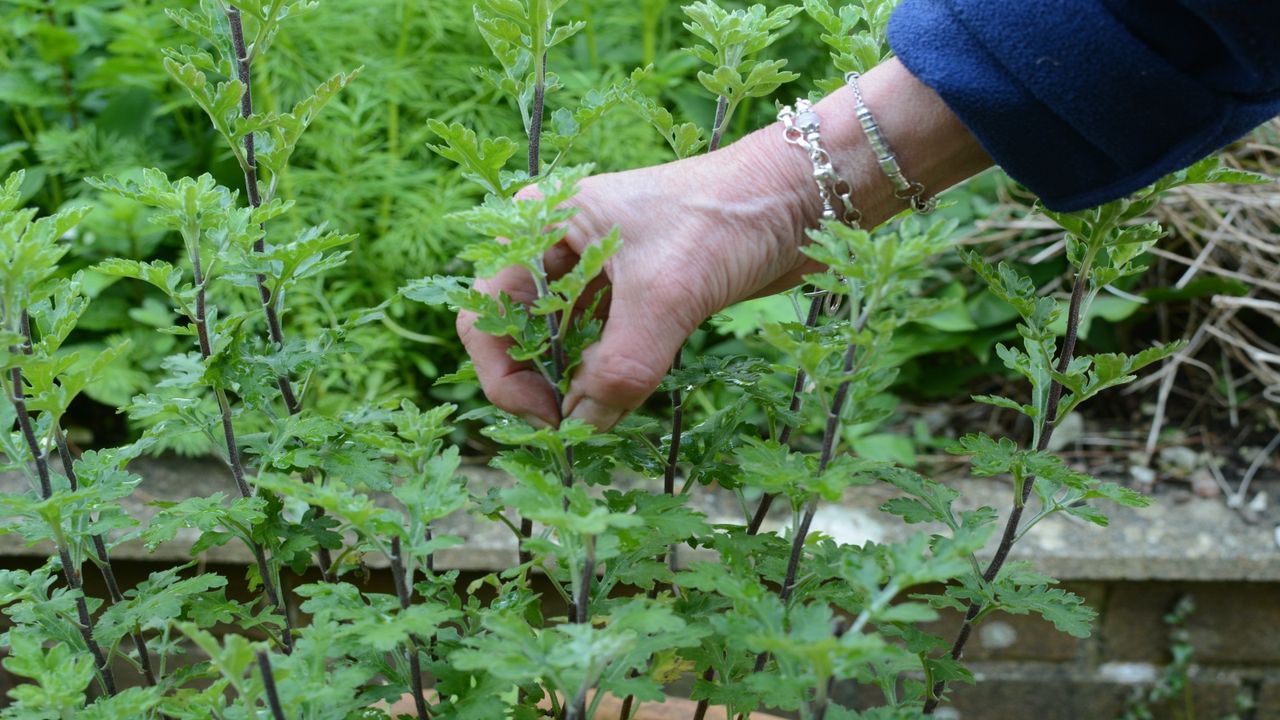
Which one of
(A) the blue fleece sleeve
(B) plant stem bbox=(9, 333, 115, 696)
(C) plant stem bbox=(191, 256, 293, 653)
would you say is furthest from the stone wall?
(A) the blue fleece sleeve

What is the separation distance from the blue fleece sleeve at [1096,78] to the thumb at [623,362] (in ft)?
1.10

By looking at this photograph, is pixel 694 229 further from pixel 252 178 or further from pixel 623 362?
pixel 252 178

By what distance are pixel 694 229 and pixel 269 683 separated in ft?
1.72

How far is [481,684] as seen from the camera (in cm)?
106

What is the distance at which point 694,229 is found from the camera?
1.02 meters

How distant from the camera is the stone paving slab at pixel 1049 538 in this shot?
7.64 feet

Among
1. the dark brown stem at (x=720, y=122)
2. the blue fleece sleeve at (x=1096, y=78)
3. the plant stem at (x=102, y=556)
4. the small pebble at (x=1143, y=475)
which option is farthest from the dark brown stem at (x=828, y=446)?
the small pebble at (x=1143, y=475)

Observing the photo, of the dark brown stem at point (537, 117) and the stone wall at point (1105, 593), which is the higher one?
the dark brown stem at point (537, 117)

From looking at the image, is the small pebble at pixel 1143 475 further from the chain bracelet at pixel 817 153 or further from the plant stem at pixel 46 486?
the plant stem at pixel 46 486

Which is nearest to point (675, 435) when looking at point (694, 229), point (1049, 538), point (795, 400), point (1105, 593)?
point (795, 400)

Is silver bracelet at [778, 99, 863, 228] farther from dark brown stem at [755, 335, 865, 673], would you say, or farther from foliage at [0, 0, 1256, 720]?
dark brown stem at [755, 335, 865, 673]

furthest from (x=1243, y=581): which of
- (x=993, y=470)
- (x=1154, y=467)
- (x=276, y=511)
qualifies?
(x=276, y=511)

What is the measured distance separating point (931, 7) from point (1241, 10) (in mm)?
251

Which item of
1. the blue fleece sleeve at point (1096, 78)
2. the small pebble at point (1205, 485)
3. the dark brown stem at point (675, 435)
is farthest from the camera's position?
the small pebble at point (1205, 485)
